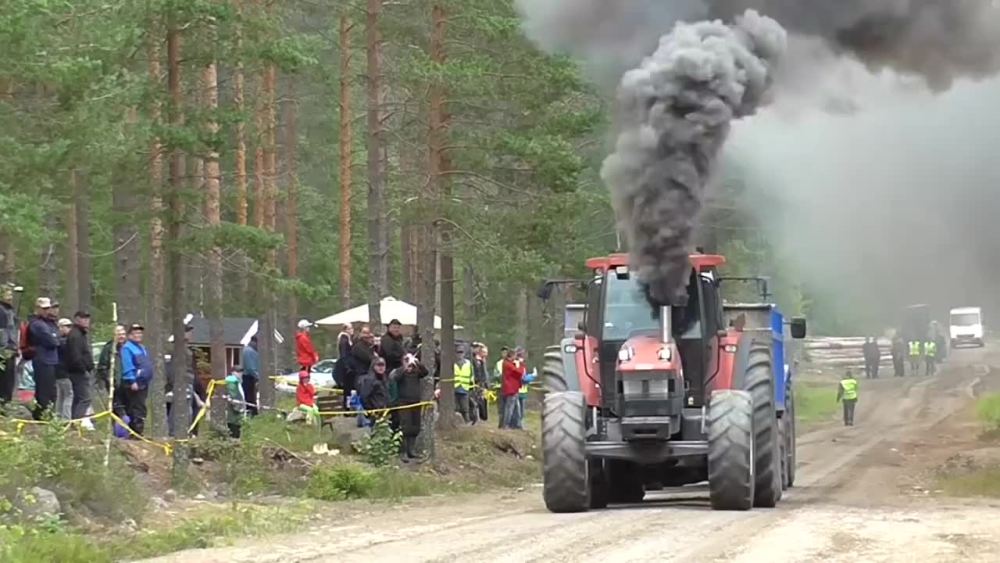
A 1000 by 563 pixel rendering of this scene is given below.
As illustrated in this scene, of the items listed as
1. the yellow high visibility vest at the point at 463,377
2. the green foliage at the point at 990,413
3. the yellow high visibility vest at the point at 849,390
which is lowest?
the green foliage at the point at 990,413

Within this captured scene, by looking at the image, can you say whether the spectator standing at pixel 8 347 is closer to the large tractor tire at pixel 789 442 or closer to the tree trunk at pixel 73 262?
the large tractor tire at pixel 789 442

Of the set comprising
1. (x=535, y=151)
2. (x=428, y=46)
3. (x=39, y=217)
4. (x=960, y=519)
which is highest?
(x=428, y=46)

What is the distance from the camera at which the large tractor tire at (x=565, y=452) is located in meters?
17.0

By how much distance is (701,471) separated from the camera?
18391 mm

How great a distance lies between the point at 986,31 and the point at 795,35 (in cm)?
241

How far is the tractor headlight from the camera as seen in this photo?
17.0 meters

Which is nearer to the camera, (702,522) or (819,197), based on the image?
(702,522)

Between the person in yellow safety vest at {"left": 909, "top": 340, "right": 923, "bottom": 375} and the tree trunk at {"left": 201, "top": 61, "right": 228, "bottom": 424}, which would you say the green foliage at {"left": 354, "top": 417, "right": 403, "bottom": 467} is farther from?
the person in yellow safety vest at {"left": 909, "top": 340, "right": 923, "bottom": 375}

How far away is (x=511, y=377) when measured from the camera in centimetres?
3109

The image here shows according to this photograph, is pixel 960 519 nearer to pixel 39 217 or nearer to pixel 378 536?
pixel 378 536

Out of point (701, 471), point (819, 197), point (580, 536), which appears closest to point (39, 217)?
point (580, 536)

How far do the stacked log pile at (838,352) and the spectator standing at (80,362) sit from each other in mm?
47709

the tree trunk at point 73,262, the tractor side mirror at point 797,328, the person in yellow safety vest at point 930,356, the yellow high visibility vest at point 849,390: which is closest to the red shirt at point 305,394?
the tractor side mirror at point 797,328

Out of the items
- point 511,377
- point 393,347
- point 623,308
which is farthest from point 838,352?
point 623,308
